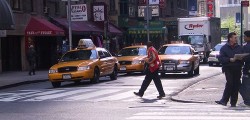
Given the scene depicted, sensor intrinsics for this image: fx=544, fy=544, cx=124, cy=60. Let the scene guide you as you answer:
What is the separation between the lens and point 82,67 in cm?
2133

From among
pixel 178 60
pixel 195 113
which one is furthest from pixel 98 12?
pixel 195 113

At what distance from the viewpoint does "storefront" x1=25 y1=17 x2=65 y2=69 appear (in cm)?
3328

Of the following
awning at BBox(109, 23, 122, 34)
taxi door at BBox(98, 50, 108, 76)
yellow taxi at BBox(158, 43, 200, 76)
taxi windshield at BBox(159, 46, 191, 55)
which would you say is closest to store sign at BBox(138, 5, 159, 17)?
awning at BBox(109, 23, 122, 34)

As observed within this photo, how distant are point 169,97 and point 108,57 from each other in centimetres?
818

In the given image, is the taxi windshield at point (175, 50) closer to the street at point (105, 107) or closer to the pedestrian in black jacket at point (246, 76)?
the street at point (105, 107)

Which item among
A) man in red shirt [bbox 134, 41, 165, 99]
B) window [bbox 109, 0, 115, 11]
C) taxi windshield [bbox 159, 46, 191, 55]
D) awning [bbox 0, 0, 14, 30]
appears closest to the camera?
man in red shirt [bbox 134, 41, 165, 99]

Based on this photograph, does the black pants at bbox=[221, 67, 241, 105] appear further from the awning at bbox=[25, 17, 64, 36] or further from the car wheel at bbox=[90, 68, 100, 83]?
the awning at bbox=[25, 17, 64, 36]

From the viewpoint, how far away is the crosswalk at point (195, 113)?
36.3 ft

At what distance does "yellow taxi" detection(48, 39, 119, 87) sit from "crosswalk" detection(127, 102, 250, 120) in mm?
8222

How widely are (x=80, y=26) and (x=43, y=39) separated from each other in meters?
3.10

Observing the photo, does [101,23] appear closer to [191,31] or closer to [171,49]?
[191,31]

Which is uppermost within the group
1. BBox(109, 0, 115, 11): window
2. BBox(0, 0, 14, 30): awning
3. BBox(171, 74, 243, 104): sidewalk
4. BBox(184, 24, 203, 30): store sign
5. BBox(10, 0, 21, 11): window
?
BBox(109, 0, 115, 11): window

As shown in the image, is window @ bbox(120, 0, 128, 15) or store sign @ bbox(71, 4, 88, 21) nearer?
store sign @ bbox(71, 4, 88, 21)

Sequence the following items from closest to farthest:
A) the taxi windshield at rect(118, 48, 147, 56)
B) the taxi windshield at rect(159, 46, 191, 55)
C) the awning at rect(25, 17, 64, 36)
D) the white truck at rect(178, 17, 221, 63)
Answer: the taxi windshield at rect(159, 46, 191, 55) → the taxi windshield at rect(118, 48, 147, 56) → the awning at rect(25, 17, 64, 36) → the white truck at rect(178, 17, 221, 63)
